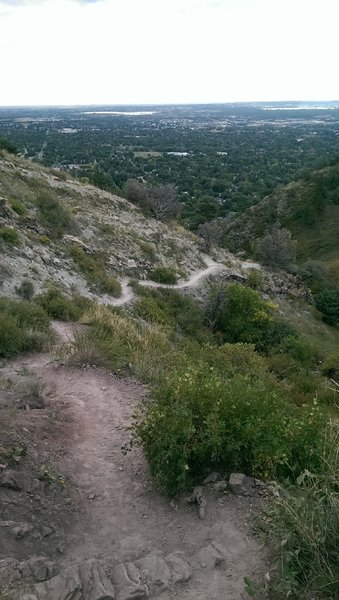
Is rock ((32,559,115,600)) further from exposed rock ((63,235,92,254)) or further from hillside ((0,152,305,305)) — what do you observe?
exposed rock ((63,235,92,254))

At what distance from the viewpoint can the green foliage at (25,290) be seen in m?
12.4

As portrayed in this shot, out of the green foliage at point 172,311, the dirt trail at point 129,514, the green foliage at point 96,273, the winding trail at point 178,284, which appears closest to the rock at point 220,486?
the dirt trail at point 129,514

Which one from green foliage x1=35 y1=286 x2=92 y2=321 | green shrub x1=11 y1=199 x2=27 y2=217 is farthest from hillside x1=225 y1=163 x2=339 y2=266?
green foliage x1=35 y1=286 x2=92 y2=321

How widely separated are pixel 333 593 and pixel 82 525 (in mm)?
2320

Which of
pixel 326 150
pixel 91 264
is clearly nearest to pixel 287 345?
pixel 91 264

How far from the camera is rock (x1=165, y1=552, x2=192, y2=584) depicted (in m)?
3.87

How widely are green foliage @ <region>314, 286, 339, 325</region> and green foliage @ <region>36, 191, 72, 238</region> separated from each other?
16119 millimetres

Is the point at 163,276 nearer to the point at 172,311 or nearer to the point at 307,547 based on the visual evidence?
the point at 172,311

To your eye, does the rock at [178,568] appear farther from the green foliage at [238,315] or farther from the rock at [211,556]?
the green foliage at [238,315]

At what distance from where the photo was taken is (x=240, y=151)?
10881cm

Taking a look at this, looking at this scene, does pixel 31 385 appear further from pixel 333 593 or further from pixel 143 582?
pixel 333 593

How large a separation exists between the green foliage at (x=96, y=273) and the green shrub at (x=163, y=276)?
2.93 m

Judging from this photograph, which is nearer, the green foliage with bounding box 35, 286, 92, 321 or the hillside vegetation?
the hillside vegetation

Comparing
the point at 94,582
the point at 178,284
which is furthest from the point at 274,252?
the point at 94,582
